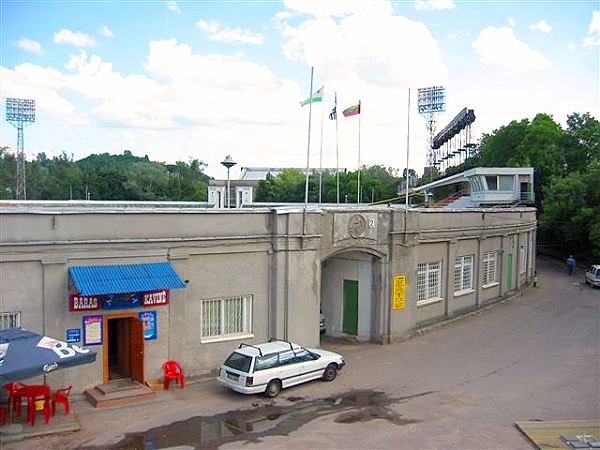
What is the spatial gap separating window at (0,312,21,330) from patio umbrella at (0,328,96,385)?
1.24m

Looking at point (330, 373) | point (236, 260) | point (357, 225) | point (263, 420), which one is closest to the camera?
point (263, 420)

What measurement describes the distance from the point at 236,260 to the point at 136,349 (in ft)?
13.8

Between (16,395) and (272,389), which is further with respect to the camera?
(272,389)

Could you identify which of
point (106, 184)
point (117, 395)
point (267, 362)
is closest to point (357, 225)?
point (267, 362)

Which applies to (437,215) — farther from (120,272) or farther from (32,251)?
(32,251)

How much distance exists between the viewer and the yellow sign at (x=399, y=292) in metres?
24.3

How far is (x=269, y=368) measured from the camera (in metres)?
17.4

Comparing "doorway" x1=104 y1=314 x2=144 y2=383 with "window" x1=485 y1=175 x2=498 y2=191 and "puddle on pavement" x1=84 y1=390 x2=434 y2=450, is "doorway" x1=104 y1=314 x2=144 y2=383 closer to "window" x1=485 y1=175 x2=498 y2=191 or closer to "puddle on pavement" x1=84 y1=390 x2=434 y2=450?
"puddle on pavement" x1=84 y1=390 x2=434 y2=450

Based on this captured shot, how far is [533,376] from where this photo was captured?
1983cm

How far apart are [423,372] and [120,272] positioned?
10.4 metres

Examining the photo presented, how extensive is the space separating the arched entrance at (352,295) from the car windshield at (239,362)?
8.09 m

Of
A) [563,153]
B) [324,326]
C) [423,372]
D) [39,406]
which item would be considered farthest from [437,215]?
[563,153]

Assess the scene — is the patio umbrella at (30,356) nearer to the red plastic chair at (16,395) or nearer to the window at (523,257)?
the red plastic chair at (16,395)

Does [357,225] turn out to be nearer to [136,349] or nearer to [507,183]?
[136,349]
